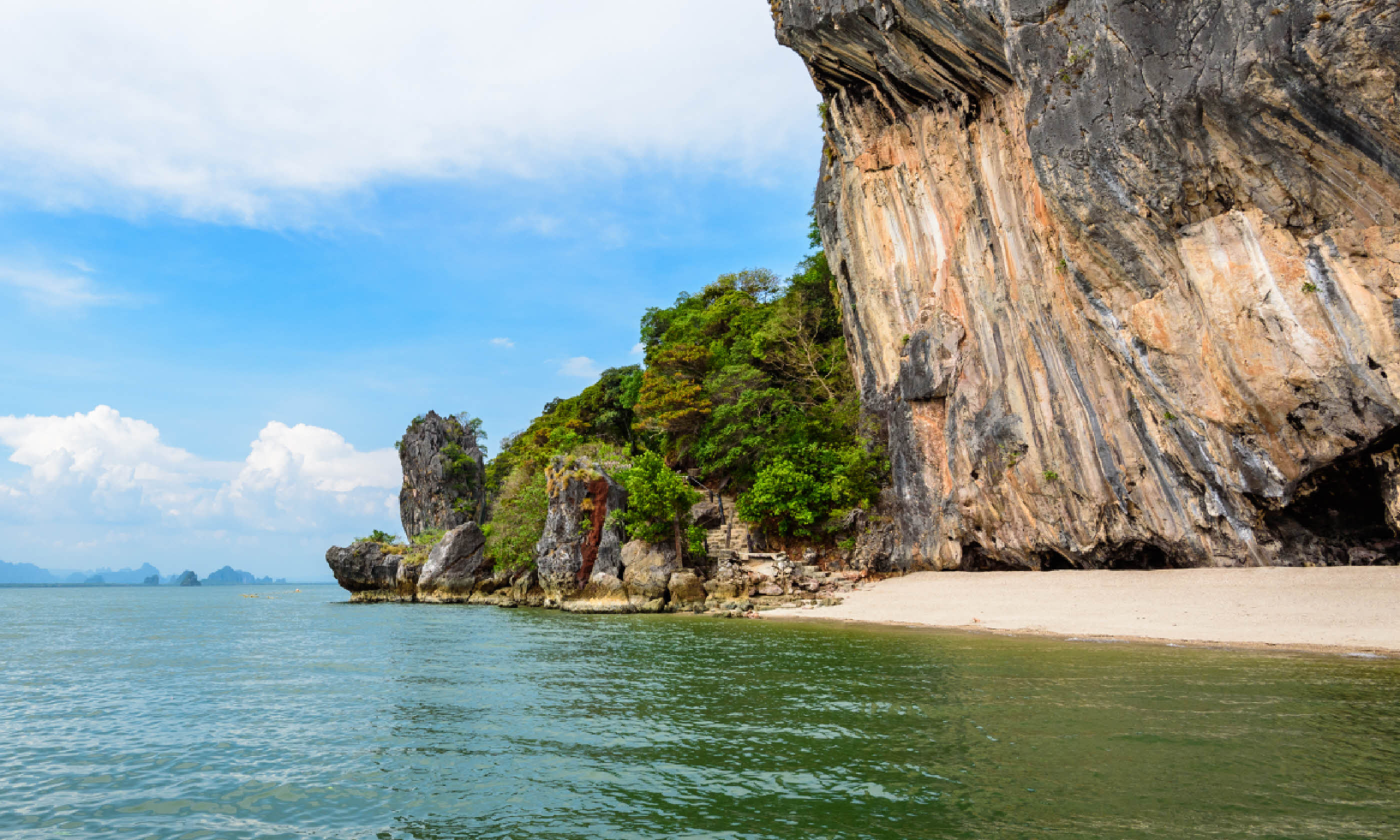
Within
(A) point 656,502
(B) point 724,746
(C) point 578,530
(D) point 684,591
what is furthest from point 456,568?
(B) point 724,746

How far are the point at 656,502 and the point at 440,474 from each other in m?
36.4

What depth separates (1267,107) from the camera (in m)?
15.0

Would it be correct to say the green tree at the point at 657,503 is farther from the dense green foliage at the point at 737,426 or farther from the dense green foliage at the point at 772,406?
the dense green foliage at the point at 772,406

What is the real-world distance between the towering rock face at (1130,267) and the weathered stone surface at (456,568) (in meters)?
26.2

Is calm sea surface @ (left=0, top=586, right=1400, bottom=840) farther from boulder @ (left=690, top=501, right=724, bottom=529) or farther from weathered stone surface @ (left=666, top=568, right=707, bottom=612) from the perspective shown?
boulder @ (left=690, top=501, right=724, bottom=529)

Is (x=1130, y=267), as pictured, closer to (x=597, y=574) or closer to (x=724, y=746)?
(x=724, y=746)

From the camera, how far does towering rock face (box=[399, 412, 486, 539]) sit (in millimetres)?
62188

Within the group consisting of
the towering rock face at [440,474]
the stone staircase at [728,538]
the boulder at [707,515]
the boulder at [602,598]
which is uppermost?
the towering rock face at [440,474]

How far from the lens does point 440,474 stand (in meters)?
62.5

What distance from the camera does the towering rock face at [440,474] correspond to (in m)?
62.2

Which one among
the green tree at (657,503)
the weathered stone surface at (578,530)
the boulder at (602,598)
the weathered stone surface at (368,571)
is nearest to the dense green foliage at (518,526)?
the weathered stone surface at (578,530)

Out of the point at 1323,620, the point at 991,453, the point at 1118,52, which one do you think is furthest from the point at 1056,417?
the point at 1118,52

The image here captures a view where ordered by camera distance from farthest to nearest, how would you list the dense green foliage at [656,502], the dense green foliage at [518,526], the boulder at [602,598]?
the dense green foliage at [518,526]
the dense green foliage at [656,502]
the boulder at [602,598]

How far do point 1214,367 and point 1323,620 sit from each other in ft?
19.6
